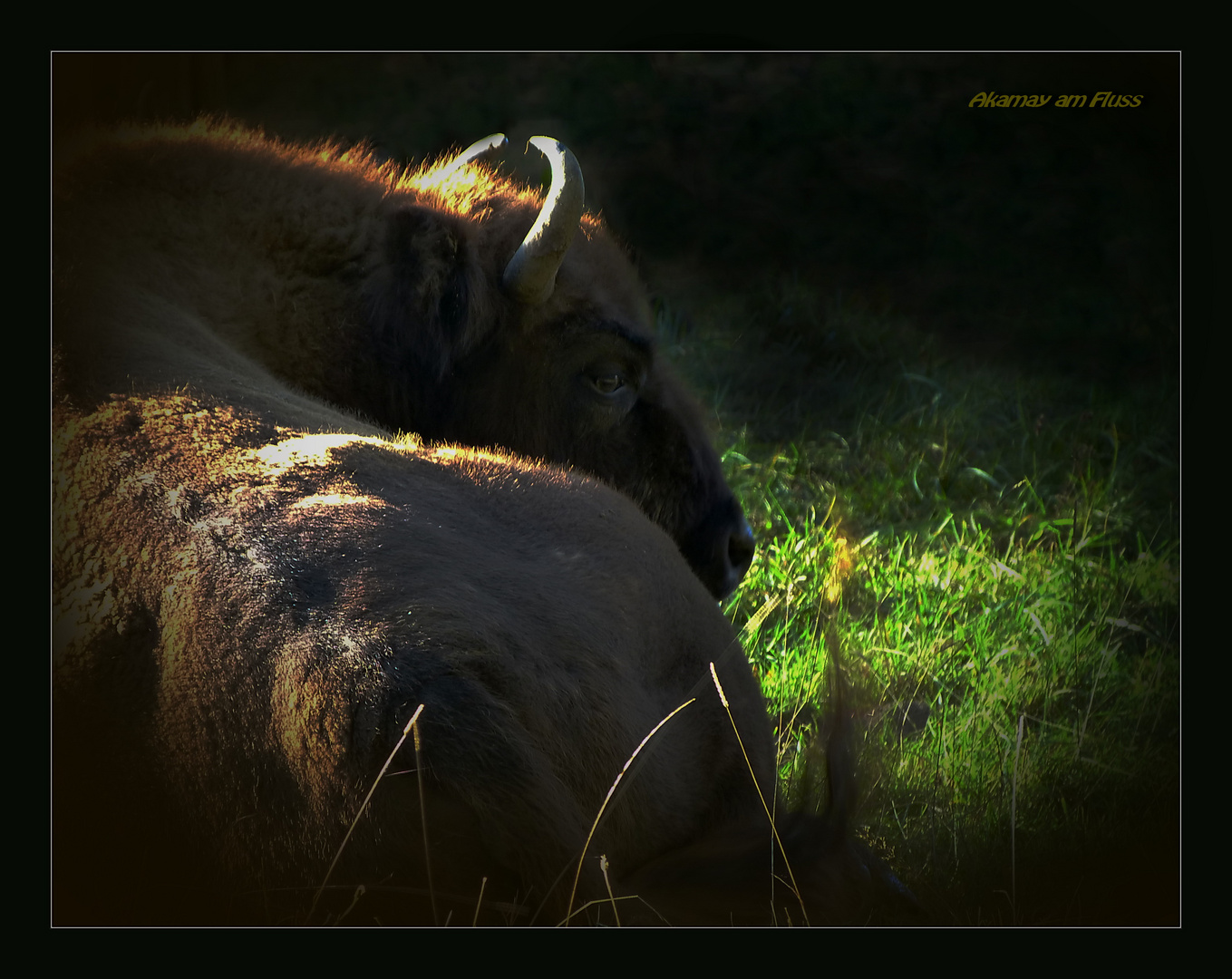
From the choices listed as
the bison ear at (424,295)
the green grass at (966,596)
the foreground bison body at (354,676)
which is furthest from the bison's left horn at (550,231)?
the green grass at (966,596)

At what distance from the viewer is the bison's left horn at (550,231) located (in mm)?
2945

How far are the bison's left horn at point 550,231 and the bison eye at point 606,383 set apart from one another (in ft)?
0.98

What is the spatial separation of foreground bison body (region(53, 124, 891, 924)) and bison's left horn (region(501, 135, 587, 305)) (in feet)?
2.44

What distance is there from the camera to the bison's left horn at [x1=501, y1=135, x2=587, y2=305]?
2945mm

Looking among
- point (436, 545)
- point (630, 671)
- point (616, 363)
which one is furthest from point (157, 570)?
point (616, 363)

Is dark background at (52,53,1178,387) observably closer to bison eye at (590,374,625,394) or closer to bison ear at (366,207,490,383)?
bison ear at (366,207,490,383)

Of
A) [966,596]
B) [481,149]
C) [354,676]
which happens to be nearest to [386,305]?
[481,149]

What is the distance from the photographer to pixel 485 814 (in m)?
1.56

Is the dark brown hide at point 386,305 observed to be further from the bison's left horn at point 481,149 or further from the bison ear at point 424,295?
the bison's left horn at point 481,149

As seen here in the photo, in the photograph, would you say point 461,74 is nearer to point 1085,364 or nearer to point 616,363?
point 616,363

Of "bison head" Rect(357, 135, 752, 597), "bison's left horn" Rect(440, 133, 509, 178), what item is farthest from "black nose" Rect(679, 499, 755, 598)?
"bison's left horn" Rect(440, 133, 509, 178)

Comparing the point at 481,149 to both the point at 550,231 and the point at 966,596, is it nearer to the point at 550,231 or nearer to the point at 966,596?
the point at 550,231

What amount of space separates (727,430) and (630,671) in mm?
3421

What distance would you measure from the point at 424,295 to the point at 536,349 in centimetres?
35
